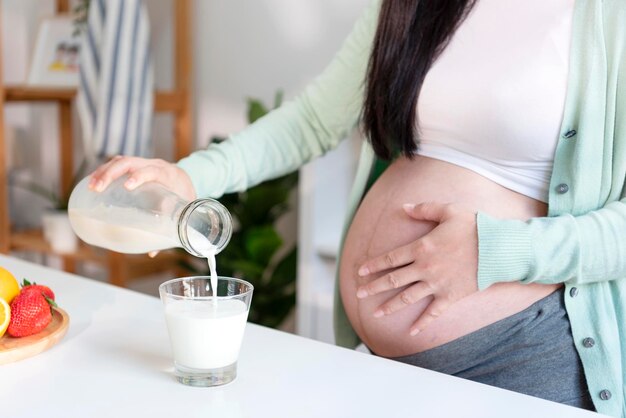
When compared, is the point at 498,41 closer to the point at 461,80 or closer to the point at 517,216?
the point at 461,80

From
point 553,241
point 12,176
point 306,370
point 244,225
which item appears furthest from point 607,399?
point 12,176

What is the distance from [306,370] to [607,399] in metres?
0.43

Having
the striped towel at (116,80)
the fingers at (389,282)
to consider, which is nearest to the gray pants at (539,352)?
the fingers at (389,282)

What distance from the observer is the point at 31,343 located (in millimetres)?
887

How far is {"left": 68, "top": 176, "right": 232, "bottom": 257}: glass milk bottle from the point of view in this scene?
34.5 inches

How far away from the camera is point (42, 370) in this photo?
0.86 metres

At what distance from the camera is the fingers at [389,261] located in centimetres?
105

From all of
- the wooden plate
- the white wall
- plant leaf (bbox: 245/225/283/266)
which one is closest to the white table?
the wooden plate

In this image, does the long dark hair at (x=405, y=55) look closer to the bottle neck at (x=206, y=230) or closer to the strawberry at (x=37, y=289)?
the bottle neck at (x=206, y=230)

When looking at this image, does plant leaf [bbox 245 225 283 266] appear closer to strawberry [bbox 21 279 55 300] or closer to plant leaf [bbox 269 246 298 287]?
plant leaf [bbox 269 246 298 287]

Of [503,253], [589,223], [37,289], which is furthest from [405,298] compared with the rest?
[37,289]

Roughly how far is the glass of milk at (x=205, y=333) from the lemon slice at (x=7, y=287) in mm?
231

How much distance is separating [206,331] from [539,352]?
1.58ft

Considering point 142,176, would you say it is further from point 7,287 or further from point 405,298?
point 405,298
